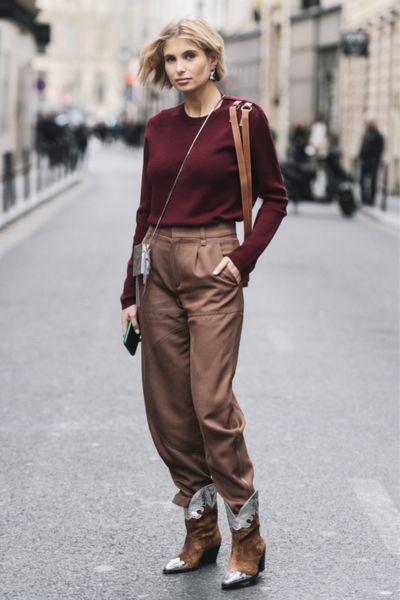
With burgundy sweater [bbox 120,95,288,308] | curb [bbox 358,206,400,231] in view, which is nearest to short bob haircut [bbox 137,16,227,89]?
burgundy sweater [bbox 120,95,288,308]

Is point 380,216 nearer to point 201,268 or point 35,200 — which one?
point 35,200

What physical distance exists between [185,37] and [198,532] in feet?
5.31

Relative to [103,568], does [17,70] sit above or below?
above

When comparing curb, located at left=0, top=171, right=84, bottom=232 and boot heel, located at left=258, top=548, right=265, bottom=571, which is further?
curb, located at left=0, top=171, right=84, bottom=232

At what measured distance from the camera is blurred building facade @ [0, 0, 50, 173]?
1400 inches

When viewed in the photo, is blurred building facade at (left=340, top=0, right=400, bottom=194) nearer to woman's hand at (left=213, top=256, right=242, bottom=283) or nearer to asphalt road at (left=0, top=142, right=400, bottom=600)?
asphalt road at (left=0, top=142, right=400, bottom=600)

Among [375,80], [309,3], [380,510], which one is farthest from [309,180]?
[309,3]

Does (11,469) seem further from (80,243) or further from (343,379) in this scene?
(80,243)

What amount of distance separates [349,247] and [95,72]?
119 metres

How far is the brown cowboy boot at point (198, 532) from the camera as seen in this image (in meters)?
4.64

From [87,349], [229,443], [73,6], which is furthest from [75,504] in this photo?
[73,6]

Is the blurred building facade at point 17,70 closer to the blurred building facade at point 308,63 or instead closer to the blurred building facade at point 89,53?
the blurred building facade at point 308,63

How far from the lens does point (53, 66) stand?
135m

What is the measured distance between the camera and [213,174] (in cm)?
441
